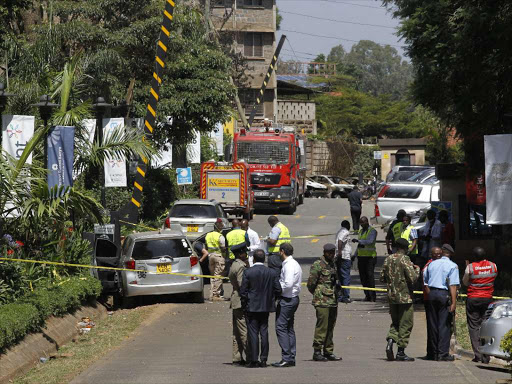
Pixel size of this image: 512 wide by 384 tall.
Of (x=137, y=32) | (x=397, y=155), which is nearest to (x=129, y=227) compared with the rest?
(x=137, y=32)

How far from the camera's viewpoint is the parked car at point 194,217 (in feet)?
90.5

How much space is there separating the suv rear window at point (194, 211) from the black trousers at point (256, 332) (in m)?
14.7

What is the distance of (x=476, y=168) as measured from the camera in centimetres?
2280

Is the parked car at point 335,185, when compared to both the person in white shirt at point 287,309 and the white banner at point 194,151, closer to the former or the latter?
the white banner at point 194,151

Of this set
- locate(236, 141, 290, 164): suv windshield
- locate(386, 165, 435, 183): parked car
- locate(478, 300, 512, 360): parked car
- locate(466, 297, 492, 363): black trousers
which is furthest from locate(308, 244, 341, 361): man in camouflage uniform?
locate(386, 165, 435, 183): parked car

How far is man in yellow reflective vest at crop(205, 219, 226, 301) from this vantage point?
2117cm

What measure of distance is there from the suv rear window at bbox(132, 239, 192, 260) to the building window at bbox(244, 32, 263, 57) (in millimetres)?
49427

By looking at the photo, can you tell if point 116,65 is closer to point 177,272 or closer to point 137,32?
point 137,32

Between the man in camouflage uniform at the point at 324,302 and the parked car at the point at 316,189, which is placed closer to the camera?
the man in camouflage uniform at the point at 324,302

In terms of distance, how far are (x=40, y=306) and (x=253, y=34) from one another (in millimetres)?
54681

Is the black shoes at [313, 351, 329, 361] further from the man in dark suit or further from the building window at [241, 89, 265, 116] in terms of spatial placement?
the building window at [241, 89, 265, 116]

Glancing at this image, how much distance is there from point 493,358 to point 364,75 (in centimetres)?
14647

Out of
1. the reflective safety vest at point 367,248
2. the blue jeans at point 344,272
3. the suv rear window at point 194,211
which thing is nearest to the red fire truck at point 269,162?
the suv rear window at point 194,211

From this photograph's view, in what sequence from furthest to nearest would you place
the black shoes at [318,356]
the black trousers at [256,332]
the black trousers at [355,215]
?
the black trousers at [355,215] → the black shoes at [318,356] → the black trousers at [256,332]
